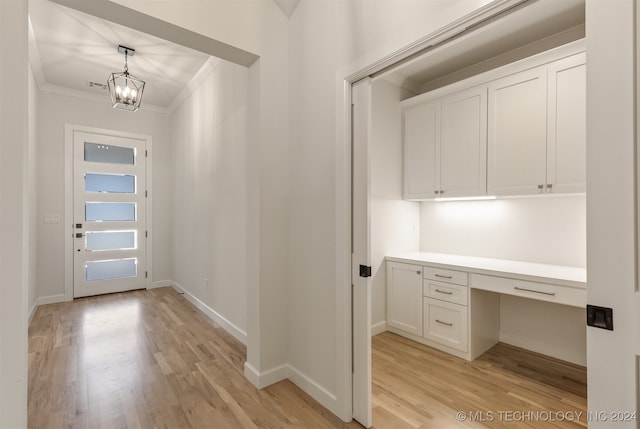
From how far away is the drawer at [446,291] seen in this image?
274cm

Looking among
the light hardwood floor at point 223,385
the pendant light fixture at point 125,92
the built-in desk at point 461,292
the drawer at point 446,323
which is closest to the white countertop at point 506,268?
the built-in desk at point 461,292

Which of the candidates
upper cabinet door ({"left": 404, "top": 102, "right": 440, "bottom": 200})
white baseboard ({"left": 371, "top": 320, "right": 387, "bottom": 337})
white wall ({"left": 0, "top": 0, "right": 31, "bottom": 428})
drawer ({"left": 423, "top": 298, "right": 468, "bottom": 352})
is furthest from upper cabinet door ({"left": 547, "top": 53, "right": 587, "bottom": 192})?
white wall ({"left": 0, "top": 0, "right": 31, "bottom": 428})

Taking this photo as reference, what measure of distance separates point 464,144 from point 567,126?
2.73ft

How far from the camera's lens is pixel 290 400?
210cm

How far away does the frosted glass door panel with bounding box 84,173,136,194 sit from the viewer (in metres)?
4.66

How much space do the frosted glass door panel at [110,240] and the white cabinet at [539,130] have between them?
17.9 feet

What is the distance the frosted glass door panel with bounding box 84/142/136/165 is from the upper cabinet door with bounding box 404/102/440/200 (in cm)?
455

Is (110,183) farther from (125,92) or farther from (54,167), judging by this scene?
(125,92)

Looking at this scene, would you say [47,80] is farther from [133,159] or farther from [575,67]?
[575,67]

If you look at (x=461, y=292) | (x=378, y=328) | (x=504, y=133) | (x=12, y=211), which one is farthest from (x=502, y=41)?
(x=12, y=211)

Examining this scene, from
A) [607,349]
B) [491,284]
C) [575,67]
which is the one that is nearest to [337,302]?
[607,349]

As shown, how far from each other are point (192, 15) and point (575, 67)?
2867mm

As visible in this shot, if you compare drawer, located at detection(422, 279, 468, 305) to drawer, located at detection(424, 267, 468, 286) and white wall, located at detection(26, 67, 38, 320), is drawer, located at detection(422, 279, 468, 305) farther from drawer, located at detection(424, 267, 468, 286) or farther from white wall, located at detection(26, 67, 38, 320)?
white wall, located at detection(26, 67, 38, 320)

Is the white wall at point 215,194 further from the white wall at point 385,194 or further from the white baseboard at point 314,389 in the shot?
the white wall at point 385,194
